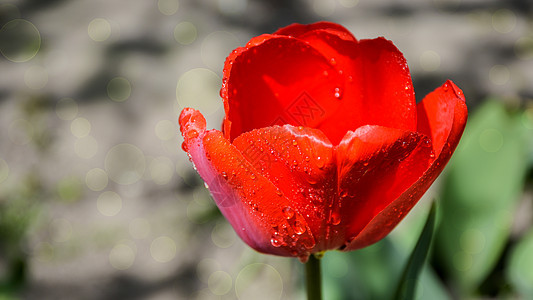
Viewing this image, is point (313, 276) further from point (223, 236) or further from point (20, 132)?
point (20, 132)

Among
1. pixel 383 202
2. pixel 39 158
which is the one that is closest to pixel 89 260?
pixel 39 158

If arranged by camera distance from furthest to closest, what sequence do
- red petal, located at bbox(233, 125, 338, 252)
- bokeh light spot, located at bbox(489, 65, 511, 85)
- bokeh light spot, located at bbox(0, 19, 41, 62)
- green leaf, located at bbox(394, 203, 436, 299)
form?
bokeh light spot, located at bbox(0, 19, 41, 62), bokeh light spot, located at bbox(489, 65, 511, 85), green leaf, located at bbox(394, 203, 436, 299), red petal, located at bbox(233, 125, 338, 252)

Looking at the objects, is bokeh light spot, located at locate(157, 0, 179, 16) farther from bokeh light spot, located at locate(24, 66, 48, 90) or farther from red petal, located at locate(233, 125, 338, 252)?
red petal, located at locate(233, 125, 338, 252)

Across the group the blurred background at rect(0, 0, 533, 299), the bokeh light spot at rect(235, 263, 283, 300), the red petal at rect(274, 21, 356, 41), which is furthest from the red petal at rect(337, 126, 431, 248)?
the bokeh light spot at rect(235, 263, 283, 300)

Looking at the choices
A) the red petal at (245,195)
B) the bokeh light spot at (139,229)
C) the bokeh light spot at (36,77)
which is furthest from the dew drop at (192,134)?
the bokeh light spot at (36,77)

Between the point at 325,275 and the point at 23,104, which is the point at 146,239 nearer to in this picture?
the point at 23,104

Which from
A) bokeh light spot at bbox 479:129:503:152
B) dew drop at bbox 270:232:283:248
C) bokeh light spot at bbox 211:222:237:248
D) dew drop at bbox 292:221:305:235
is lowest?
bokeh light spot at bbox 211:222:237:248
